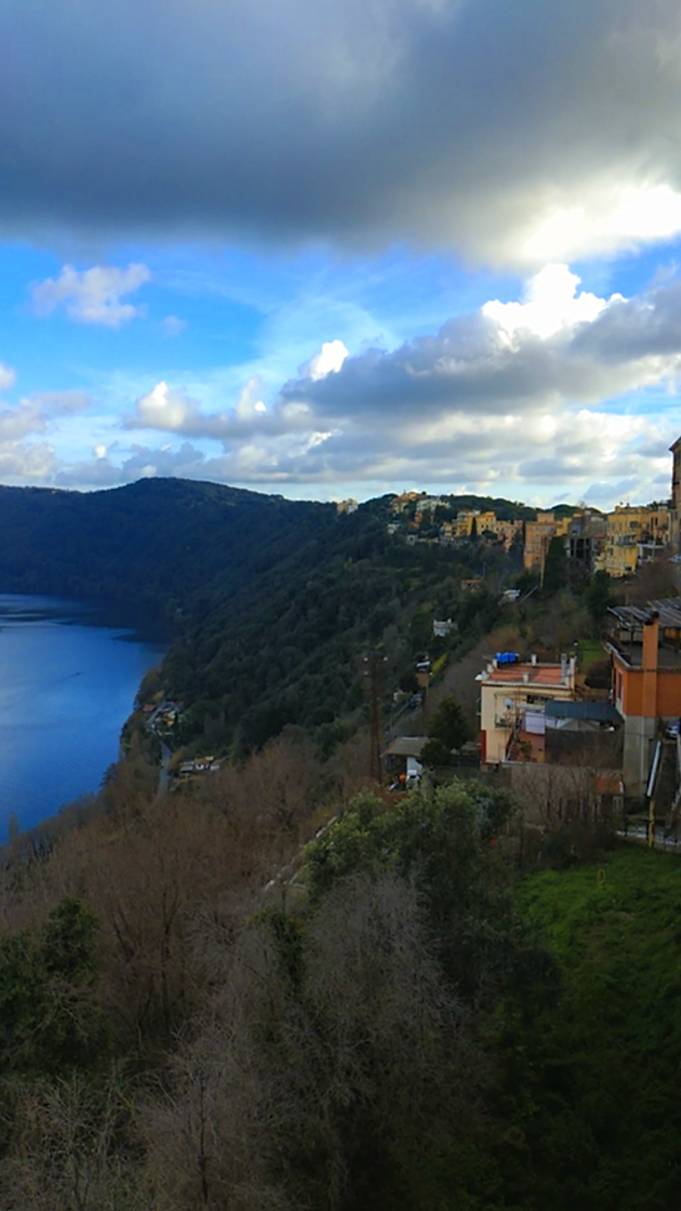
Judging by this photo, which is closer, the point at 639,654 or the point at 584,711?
the point at 639,654

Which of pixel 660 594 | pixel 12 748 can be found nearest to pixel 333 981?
pixel 660 594

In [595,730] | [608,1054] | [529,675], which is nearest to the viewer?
[608,1054]

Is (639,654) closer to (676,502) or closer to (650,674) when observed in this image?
(650,674)

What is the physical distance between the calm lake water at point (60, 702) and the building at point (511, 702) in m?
18.9

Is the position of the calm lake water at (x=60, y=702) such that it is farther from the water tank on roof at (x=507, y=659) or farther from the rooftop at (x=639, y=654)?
the rooftop at (x=639, y=654)

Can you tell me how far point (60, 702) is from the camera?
55594mm

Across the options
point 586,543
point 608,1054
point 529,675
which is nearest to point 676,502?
point 586,543

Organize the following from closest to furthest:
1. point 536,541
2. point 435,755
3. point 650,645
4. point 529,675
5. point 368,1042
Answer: point 368,1042 < point 650,645 < point 435,755 < point 529,675 < point 536,541

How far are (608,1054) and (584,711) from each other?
896 centimetres

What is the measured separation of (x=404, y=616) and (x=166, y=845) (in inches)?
1437

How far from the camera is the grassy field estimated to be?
6.46m

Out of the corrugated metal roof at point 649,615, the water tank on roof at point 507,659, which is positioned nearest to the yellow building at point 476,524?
the water tank on roof at point 507,659

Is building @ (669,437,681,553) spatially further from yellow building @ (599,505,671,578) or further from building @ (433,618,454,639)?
building @ (433,618,454,639)

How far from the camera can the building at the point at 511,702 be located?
1829 cm
